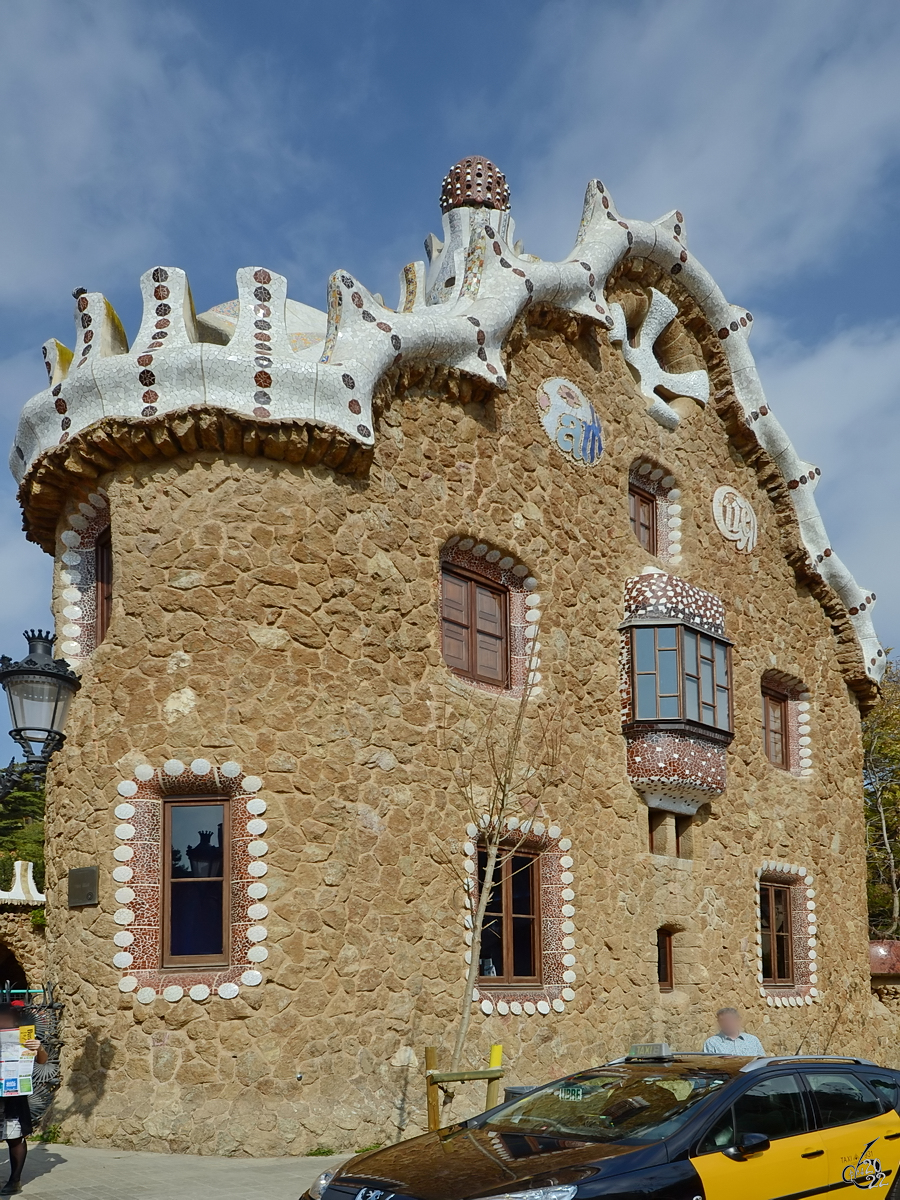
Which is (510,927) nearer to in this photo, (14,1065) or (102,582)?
(102,582)

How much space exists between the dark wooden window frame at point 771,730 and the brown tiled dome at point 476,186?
24.3 ft

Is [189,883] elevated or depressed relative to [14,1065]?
elevated

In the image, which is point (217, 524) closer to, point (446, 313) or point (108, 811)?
point (108, 811)

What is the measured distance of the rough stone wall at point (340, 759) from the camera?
9.98 m

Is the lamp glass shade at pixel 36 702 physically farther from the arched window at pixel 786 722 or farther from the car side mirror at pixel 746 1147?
the arched window at pixel 786 722

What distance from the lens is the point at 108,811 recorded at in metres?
10.5

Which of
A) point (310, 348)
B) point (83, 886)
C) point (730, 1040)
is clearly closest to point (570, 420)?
point (310, 348)

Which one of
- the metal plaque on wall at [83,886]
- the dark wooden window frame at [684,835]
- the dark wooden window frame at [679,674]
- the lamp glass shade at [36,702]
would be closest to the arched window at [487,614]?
the dark wooden window frame at [679,674]

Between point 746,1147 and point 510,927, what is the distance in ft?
20.4

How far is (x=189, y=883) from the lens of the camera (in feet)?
34.2

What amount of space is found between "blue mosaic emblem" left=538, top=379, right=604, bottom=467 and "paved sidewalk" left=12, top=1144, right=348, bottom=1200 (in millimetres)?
Answer: 7395

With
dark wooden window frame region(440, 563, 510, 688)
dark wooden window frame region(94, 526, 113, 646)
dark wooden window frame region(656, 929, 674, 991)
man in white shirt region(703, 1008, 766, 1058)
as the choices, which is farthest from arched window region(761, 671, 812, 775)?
dark wooden window frame region(94, 526, 113, 646)

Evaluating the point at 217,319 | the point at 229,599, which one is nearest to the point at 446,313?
the point at 217,319

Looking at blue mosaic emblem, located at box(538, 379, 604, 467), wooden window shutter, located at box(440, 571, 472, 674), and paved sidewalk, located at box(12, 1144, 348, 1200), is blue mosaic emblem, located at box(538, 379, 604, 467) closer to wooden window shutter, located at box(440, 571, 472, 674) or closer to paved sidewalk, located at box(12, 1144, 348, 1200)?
wooden window shutter, located at box(440, 571, 472, 674)
